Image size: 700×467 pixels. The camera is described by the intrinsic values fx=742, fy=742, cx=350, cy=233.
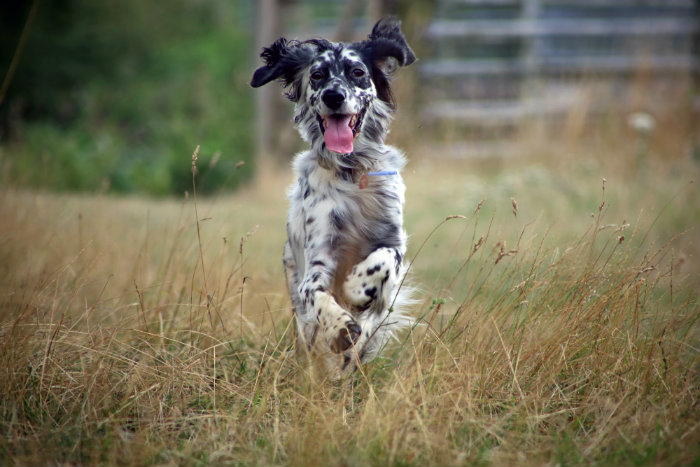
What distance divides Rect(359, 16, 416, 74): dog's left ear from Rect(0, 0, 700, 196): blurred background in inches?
159

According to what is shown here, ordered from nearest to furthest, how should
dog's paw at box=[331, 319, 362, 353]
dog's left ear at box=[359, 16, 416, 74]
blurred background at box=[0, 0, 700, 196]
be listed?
1. dog's paw at box=[331, 319, 362, 353]
2. dog's left ear at box=[359, 16, 416, 74]
3. blurred background at box=[0, 0, 700, 196]

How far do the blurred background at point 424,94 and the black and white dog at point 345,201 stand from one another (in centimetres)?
389

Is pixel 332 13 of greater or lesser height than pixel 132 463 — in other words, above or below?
above

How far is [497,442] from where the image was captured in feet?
9.05

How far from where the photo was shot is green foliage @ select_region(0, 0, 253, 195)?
369 inches

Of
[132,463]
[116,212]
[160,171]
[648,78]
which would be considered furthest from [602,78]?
[132,463]

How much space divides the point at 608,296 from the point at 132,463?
1.98 m

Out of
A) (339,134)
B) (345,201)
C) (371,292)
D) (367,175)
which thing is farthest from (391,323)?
(339,134)

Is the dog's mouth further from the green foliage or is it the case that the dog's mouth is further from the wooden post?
the wooden post

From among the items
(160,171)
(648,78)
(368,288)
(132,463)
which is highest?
(648,78)

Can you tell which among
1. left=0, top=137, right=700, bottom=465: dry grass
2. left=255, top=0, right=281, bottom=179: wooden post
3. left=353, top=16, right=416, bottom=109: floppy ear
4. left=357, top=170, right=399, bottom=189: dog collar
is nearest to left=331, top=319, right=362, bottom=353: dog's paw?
left=0, top=137, right=700, bottom=465: dry grass

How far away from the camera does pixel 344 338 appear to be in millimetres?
3094

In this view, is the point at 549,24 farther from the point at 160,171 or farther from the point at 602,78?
the point at 160,171

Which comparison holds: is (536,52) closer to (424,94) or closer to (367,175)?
(424,94)
